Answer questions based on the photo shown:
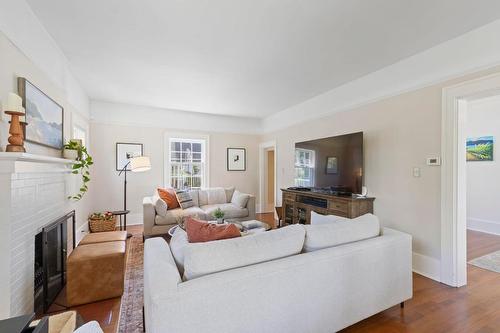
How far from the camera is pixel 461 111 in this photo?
2438 mm

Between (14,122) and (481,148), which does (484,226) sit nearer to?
(481,148)

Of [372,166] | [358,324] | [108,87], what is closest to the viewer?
[358,324]

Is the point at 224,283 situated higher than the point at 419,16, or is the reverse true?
the point at 419,16

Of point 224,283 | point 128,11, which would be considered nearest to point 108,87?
point 128,11

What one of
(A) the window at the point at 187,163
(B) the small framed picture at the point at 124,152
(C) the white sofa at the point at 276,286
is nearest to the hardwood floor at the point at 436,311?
(C) the white sofa at the point at 276,286

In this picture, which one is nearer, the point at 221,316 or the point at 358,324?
the point at 221,316

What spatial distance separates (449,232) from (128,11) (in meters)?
3.85

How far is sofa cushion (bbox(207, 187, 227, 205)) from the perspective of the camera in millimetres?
4971

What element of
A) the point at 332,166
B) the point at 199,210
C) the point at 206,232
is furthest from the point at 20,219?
the point at 332,166

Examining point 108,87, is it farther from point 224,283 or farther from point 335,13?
point 224,283

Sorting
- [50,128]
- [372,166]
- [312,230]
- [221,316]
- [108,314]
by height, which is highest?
[50,128]

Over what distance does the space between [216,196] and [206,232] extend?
3.42 m

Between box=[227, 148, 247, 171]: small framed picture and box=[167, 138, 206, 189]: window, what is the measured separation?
2.19 ft

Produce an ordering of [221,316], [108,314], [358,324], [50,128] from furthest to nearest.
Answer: [50,128] → [108,314] → [358,324] → [221,316]
